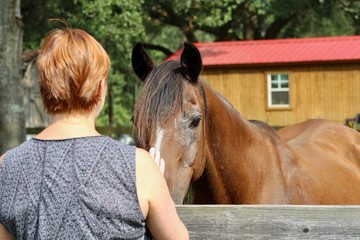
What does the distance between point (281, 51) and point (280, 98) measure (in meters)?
1.89

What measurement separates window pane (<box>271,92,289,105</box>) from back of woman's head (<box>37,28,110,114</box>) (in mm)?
27285

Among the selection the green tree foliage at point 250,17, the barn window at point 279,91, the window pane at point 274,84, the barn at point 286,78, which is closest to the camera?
the green tree foliage at point 250,17

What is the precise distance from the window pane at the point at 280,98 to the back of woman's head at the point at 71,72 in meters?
27.3

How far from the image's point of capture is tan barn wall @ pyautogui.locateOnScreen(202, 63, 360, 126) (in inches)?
1132

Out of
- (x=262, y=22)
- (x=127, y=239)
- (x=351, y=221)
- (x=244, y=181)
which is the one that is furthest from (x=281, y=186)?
(x=262, y=22)

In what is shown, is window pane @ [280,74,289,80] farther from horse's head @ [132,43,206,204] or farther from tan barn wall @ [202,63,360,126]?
horse's head @ [132,43,206,204]

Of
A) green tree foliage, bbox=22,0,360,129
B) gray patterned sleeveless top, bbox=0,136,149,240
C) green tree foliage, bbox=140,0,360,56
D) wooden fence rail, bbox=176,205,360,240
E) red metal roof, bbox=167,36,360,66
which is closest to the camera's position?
gray patterned sleeveless top, bbox=0,136,149,240

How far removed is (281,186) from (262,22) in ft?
105

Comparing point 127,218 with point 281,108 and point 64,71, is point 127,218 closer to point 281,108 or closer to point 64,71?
point 64,71

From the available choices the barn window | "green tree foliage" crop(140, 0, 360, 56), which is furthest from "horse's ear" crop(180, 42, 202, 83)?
the barn window

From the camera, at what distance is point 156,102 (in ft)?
13.5

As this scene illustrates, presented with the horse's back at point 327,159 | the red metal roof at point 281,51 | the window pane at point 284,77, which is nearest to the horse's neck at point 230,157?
the horse's back at point 327,159

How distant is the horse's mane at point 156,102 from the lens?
4.07 m

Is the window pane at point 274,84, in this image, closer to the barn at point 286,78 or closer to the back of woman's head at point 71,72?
the barn at point 286,78
